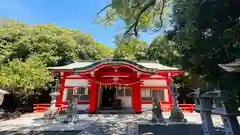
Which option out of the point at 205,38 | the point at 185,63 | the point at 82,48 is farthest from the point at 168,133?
the point at 82,48

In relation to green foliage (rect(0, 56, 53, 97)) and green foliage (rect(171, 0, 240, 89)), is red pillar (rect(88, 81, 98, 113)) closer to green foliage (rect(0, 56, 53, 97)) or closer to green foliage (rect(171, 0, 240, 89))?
green foliage (rect(0, 56, 53, 97))

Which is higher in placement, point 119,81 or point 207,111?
point 119,81

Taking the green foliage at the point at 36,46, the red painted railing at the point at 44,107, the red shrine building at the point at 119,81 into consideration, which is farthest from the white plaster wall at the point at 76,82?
the green foliage at the point at 36,46

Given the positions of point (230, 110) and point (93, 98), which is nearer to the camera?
point (230, 110)

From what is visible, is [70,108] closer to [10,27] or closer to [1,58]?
[1,58]

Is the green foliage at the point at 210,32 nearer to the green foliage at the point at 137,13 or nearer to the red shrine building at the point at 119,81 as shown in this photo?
the green foliage at the point at 137,13

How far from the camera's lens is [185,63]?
4.56 m

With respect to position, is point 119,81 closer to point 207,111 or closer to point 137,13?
point 137,13

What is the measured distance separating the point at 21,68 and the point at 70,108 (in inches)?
207

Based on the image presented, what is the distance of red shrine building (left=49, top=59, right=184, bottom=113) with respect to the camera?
9.80 metres

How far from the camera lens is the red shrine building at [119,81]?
Result: 32.1ft

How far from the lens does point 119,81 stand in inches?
422

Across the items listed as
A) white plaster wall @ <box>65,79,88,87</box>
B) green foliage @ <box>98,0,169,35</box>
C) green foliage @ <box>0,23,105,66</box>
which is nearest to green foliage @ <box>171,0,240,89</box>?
green foliage @ <box>98,0,169,35</box>

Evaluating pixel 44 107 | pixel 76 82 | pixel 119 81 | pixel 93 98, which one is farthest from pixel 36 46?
pixel 119 81
